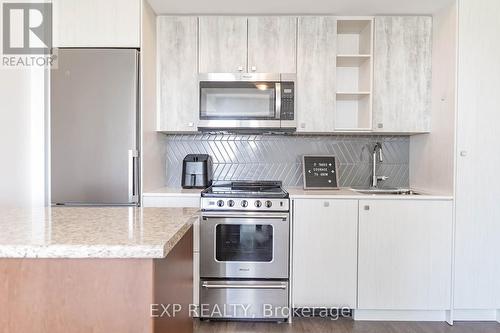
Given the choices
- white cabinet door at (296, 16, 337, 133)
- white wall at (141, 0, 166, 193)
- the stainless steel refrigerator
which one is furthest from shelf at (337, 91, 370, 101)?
the stainless steel refrigerator

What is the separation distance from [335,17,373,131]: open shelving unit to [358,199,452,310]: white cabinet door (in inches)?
29.3

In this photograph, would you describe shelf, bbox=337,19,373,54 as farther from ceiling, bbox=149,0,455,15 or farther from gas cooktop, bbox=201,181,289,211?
gas cooktop, bbox=201,181,289,211

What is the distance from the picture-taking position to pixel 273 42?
9.21 ft

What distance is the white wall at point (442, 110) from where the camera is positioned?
254 centimetres

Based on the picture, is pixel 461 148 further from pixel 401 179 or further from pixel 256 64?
pixel 256 64

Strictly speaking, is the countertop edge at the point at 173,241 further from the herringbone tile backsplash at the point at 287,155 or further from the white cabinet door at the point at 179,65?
the herringbone tile backsplash at the point at 287,155

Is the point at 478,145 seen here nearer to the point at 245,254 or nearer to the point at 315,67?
the point at 315,67

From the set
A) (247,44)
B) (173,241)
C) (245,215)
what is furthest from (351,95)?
(173,241)

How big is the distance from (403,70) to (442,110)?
45 cm

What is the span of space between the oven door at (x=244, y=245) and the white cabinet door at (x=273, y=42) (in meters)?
1.22

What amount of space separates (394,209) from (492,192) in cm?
73

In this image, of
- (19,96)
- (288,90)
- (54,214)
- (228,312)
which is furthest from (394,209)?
(19,96)

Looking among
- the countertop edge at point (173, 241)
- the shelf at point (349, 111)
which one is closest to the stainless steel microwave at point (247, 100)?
the shelf at point (349, 111)

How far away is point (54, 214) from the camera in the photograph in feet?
4.62
